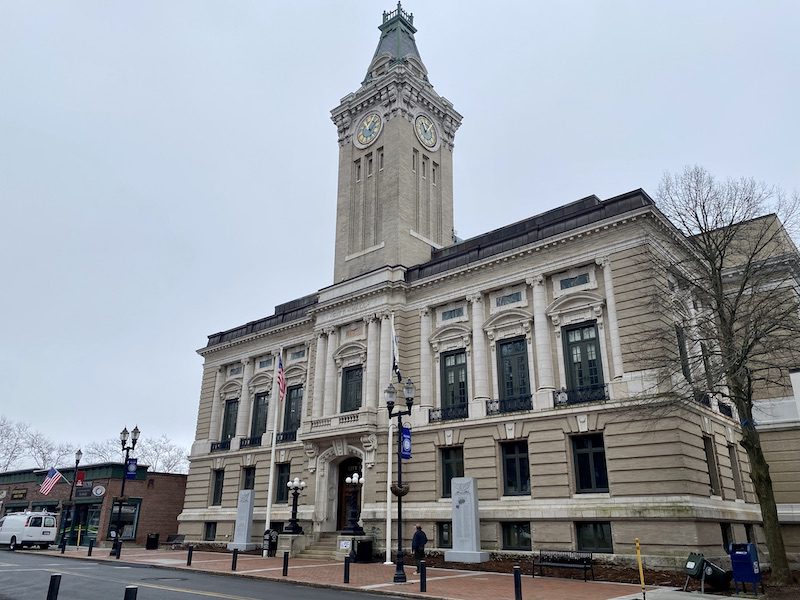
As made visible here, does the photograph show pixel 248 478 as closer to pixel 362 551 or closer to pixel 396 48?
pixel 362 551

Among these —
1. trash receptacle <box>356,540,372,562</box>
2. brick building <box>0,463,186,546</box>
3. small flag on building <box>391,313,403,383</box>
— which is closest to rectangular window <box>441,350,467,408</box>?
small flag on building <box>391,313,403,383</box>

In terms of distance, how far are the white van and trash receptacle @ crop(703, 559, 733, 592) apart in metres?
38.7

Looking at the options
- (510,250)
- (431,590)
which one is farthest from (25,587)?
(510,250)

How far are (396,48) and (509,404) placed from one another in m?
29.9

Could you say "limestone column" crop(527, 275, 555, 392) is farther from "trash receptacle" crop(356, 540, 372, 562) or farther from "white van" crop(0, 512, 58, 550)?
"white van" crop(0, 512, 58, 550)

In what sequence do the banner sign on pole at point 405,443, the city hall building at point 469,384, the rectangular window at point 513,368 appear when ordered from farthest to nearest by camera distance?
the rectangular window at point 513,368
the banner sign on pole at point 405,443
the city hall building at point 469,384

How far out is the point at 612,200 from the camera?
26922mm

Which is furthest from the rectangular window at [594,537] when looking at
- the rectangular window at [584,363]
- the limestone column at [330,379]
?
the limestone column at [330,379]

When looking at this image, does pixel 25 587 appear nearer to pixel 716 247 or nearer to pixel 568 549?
pixel 568 549

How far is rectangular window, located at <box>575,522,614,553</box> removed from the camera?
2373 cm

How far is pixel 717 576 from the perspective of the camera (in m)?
17.6

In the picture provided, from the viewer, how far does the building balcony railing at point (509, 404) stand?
27.7 m

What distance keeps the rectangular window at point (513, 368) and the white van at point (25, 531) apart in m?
31.1

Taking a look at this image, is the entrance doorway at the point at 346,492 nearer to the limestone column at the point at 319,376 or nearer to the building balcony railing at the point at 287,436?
the limestone column at the point at 319,376
